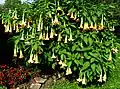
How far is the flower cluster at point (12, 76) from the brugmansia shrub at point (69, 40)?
0.39 m

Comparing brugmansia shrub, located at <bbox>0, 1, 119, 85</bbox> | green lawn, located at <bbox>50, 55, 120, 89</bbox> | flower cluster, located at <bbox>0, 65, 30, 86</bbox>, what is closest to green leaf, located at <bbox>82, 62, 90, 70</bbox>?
brugmansia shrub, located at <bbox>0, 1, 119, 85</bbox>

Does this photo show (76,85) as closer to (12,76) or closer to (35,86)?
(35,86)

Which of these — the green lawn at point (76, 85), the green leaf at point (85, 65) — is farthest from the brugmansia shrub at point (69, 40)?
the green lawn at point (76, 85)

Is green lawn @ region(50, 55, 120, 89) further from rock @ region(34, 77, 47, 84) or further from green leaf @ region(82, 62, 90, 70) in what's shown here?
green leaf @ region(82, 62, 90, 70)

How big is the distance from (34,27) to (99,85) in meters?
2.00

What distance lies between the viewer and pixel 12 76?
7.41m

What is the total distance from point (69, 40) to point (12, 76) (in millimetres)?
1570

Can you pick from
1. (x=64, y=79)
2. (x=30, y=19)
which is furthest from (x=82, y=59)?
(x=30, y=19)

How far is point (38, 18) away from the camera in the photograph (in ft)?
23.4

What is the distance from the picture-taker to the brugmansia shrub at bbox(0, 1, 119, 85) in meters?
7.02

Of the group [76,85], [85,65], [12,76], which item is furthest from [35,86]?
[85,65]

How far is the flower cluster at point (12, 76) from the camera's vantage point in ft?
23.8

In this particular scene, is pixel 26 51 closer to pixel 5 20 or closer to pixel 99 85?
pixel 5 20

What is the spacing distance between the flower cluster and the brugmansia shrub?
390 millimetres
